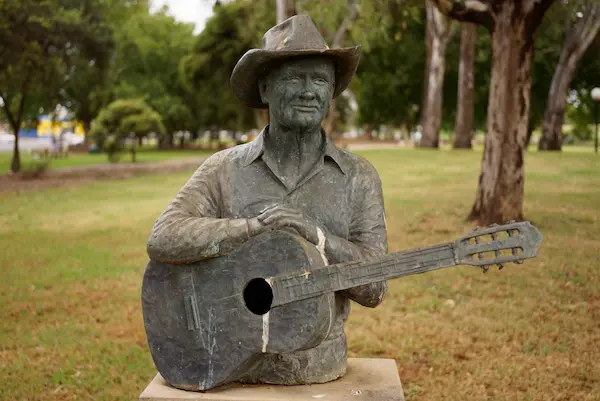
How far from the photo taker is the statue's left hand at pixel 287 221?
3184 millimetres

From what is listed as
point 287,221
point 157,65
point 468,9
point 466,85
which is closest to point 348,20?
point 466,85

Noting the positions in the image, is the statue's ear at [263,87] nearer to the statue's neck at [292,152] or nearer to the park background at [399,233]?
the statue's neck at [292,152]

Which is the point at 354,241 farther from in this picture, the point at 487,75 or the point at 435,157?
the point at 487,75

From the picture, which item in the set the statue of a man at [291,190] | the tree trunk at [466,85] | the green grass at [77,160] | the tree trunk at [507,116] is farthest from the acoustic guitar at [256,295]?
the green grass at [77,160]

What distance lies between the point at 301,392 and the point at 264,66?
59.6 inches

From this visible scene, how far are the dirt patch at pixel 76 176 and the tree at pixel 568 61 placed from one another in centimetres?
1370

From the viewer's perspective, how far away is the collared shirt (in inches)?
133

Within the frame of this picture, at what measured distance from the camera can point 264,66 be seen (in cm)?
341

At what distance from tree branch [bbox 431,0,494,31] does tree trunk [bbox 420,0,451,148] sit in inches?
600

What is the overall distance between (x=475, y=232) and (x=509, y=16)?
8.28 m

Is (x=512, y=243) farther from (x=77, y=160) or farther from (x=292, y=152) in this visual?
(x=77, y=160)

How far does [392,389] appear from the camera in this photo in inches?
137

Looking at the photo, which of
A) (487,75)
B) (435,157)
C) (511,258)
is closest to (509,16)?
(511,258)

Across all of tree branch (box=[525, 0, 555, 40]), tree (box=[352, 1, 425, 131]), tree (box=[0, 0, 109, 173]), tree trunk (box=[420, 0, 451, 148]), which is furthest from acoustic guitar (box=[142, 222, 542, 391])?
tree (box=[352, 1, 425, 131])
